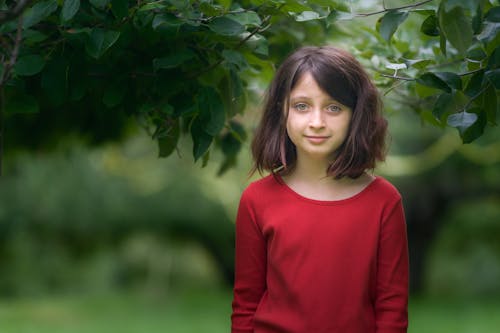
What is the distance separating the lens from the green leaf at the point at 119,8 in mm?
1454

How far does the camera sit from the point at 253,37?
1.67 m

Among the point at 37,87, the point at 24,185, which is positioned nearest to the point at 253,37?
the point at 37,87

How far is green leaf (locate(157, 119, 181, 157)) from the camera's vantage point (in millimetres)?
1847

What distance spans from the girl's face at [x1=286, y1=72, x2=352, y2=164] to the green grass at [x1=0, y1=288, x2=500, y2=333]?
534 cm

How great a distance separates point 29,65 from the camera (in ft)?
5.07

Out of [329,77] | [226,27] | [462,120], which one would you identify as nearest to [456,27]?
[462,120]

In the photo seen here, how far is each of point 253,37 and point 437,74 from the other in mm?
441

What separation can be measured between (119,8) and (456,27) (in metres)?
0.66

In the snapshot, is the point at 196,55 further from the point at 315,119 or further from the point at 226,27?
the point at 315,119

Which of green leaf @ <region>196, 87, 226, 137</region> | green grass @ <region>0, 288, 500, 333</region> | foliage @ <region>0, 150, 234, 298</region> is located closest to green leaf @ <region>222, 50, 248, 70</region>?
green leaf @ <region>196, 87, 226, 137</region>

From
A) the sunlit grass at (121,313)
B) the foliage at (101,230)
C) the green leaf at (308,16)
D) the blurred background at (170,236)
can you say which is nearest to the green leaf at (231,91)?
the green leaf at (308,16)

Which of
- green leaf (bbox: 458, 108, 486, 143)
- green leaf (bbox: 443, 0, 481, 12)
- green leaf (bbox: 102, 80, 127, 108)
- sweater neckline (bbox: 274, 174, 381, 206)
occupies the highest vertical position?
green leaf (bbox: 443, 0, 481, 12)

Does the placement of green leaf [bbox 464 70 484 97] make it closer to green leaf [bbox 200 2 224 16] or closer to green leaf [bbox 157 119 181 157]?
green leaf [bbox 200 2 224 16]

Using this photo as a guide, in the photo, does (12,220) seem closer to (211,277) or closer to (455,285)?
(211,277)
